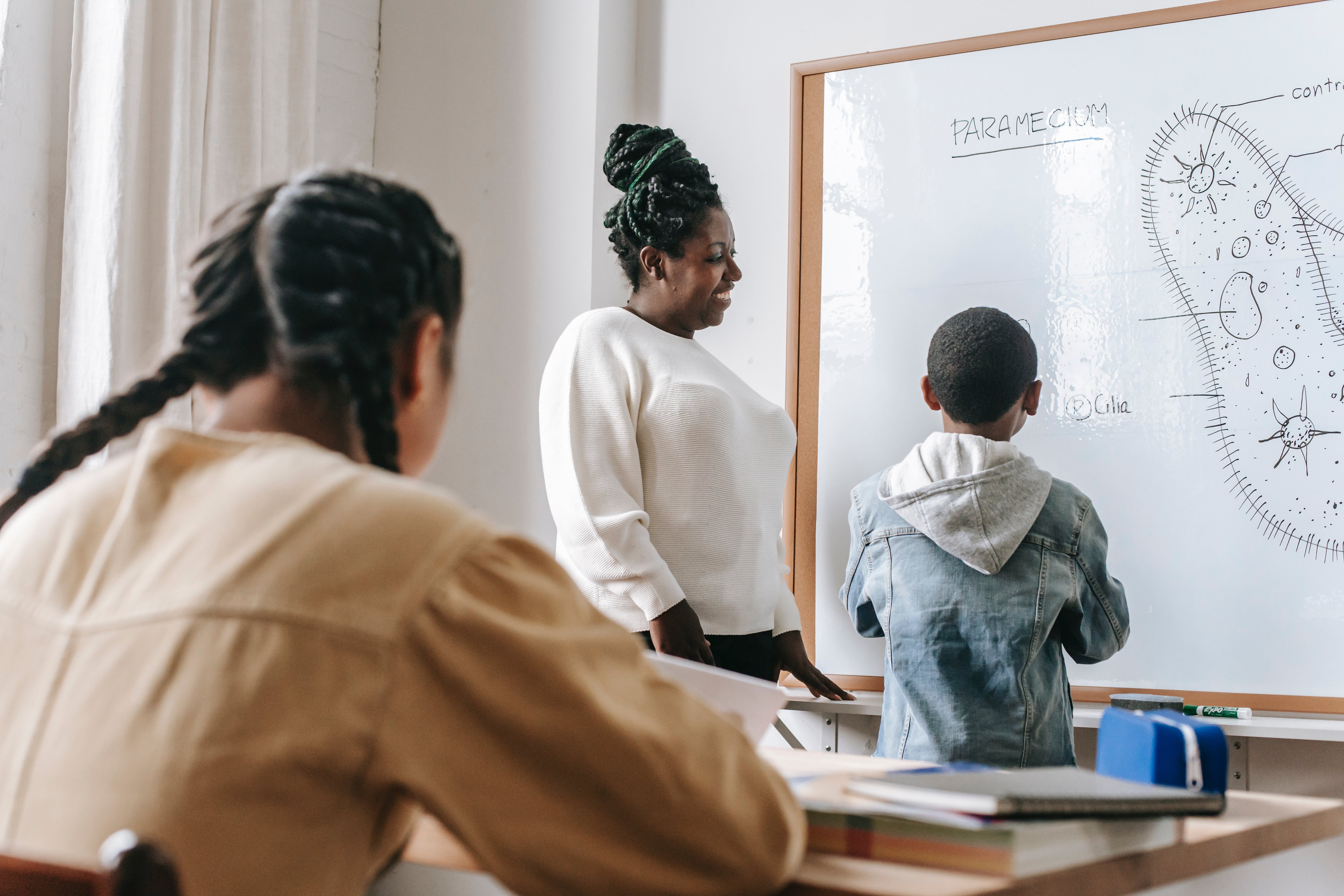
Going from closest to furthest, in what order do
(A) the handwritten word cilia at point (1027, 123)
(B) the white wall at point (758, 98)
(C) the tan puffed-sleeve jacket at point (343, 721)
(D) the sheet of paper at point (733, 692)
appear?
(C) the tan puffed-sleeve jacket at point (343, 721) → (D) the sheet of paper at point (733, 692) → (A) the handwritten word cilia at point (1027, 123) → (B) the white wall at point (758, 98)

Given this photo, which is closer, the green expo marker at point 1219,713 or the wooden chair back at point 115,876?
the wooden chair back at point 115,876

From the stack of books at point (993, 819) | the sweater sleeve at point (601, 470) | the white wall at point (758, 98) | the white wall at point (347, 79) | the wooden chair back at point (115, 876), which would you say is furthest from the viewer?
the white wall at point (347, 79)

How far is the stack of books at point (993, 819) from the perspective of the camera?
0.66 m

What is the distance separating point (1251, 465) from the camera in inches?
75.4

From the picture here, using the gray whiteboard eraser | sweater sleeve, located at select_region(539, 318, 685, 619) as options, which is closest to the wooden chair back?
sweater sleeve, located at select_region(539, 318, 685, 619)

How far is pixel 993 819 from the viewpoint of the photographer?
0.68 m

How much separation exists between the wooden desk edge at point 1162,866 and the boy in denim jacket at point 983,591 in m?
0.65

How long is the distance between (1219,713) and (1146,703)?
10.8 inches

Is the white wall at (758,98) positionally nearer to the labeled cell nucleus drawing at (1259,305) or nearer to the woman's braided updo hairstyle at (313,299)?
the labeled cell nucleus drawing at (1259,305)

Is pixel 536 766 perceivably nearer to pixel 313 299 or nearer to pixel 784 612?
pixel 313 299

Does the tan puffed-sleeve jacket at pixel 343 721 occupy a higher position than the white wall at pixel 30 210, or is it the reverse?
the white wall at pixel 30 210

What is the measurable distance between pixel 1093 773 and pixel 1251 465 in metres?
1.24

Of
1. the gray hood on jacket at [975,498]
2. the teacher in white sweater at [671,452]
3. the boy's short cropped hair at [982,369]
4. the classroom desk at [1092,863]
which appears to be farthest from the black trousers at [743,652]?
the classroom desk at [1092,863]

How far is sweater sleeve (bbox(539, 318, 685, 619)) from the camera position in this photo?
5.67 feet
